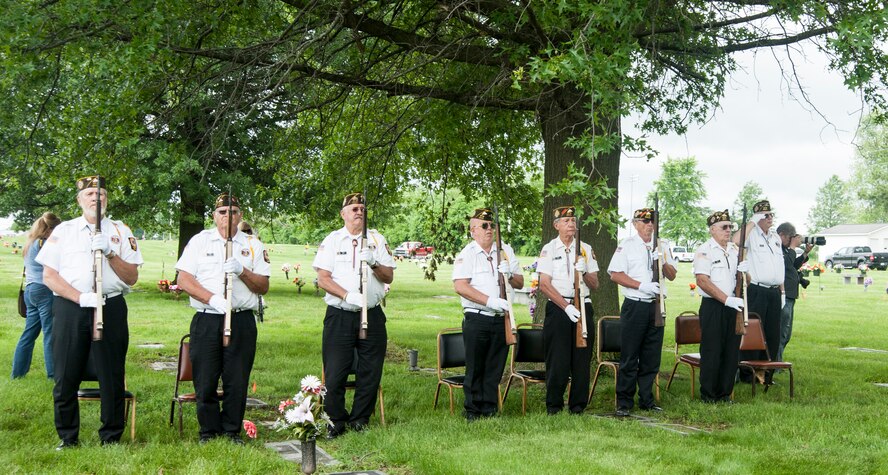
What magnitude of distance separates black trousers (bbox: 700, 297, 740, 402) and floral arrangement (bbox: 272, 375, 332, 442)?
4665mm

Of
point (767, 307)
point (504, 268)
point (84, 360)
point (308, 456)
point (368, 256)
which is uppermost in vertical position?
point (368, 256)

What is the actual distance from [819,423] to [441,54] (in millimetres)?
5405

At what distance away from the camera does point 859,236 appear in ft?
239

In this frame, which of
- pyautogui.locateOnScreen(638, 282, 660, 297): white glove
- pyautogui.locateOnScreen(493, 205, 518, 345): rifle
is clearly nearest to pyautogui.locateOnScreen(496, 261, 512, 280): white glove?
pyautogui.locateOnScreen(493, 205, 518, 345): rifle

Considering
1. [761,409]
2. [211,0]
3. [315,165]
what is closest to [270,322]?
[315,165]

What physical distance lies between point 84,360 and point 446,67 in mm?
6995

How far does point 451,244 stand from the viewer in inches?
509

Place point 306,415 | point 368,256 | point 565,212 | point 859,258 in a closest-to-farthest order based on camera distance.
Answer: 1. point 306,415
2. point 368,256
3. point 565,212
4. point 859,258

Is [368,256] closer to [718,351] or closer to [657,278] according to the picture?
[657,278]

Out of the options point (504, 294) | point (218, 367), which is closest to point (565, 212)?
point (504, 294)

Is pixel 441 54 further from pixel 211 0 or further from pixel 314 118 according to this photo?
pixel 314 118

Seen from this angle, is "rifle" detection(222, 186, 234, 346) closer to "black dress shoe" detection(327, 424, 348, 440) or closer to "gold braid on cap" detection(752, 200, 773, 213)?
"black dress shoe" detection(327, 424, 348, 440)

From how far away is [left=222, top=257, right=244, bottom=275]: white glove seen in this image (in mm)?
6465

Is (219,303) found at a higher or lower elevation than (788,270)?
lower
